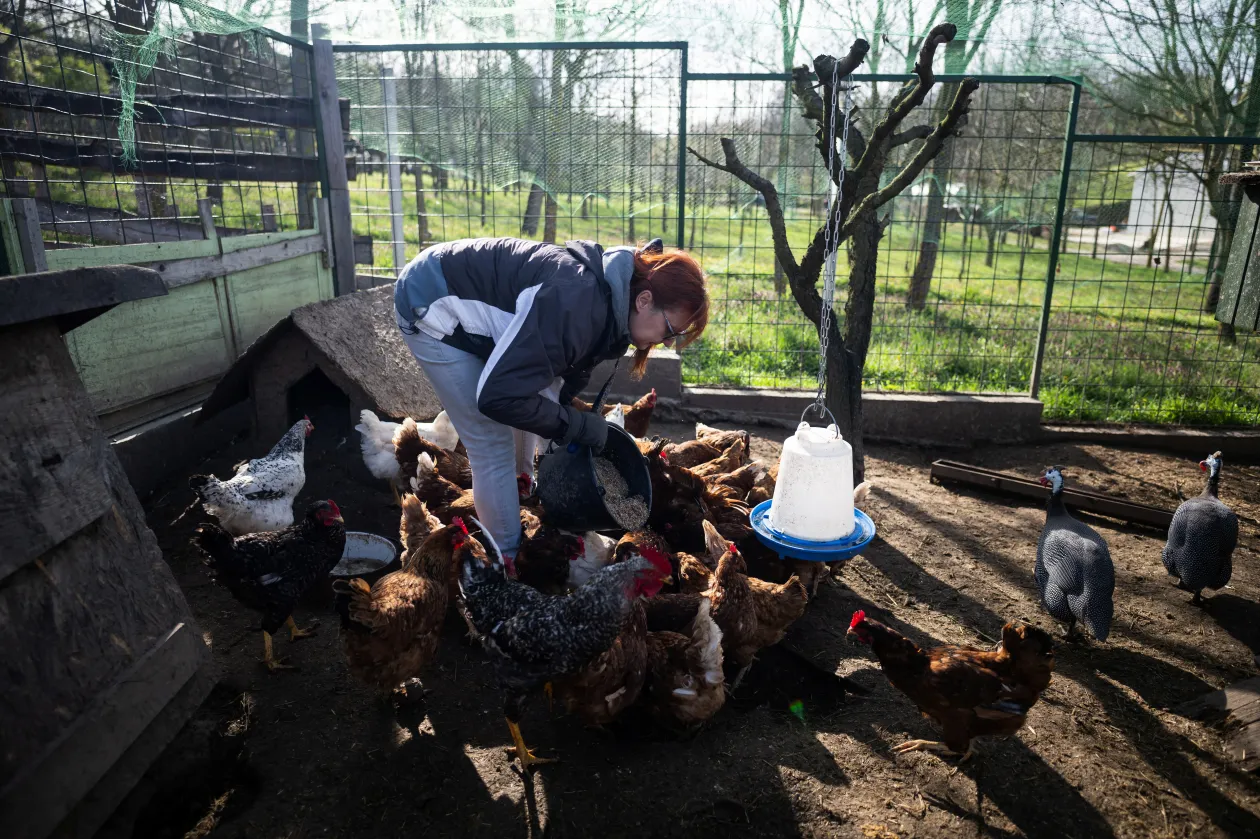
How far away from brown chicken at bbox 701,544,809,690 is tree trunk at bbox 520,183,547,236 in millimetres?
4481

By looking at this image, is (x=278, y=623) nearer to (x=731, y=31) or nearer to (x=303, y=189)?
(x=303, y=189)

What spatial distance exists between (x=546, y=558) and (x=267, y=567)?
1.25 meters

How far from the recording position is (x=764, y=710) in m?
3.08

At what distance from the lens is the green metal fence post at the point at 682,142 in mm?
5922

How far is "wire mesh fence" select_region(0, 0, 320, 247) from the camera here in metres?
4.35

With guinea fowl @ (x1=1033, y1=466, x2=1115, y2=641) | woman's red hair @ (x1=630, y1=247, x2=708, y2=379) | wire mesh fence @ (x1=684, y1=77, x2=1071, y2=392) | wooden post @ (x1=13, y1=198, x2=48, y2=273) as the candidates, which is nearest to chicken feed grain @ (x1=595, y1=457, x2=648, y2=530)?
woman's red hair @ (x1=630, y1=247, x2=708, y2=379)

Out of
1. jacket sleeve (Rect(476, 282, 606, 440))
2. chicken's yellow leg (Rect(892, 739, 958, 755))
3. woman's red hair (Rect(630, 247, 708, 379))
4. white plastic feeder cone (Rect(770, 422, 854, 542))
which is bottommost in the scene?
chicken's yellow leg (Rect(892, 739, 958, 755))

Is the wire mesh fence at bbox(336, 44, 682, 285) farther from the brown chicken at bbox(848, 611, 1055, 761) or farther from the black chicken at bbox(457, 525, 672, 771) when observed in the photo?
the brown chicken at bbox(848, 611, 1055, 761)

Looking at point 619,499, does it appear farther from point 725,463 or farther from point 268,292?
point 268,292

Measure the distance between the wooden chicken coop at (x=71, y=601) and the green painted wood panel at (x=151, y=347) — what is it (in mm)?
2306

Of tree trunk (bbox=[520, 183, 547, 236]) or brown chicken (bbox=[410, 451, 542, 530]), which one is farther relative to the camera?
tree trunk (bbox=[520, 183, 547, 236])

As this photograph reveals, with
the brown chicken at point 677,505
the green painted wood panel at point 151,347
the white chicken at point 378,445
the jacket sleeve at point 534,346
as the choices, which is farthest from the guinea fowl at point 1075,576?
the green painted wood panel at point 151,347

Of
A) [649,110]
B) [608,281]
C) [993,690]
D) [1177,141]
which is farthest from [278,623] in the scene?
Result: [1177,141]

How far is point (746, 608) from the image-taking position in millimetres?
3145
